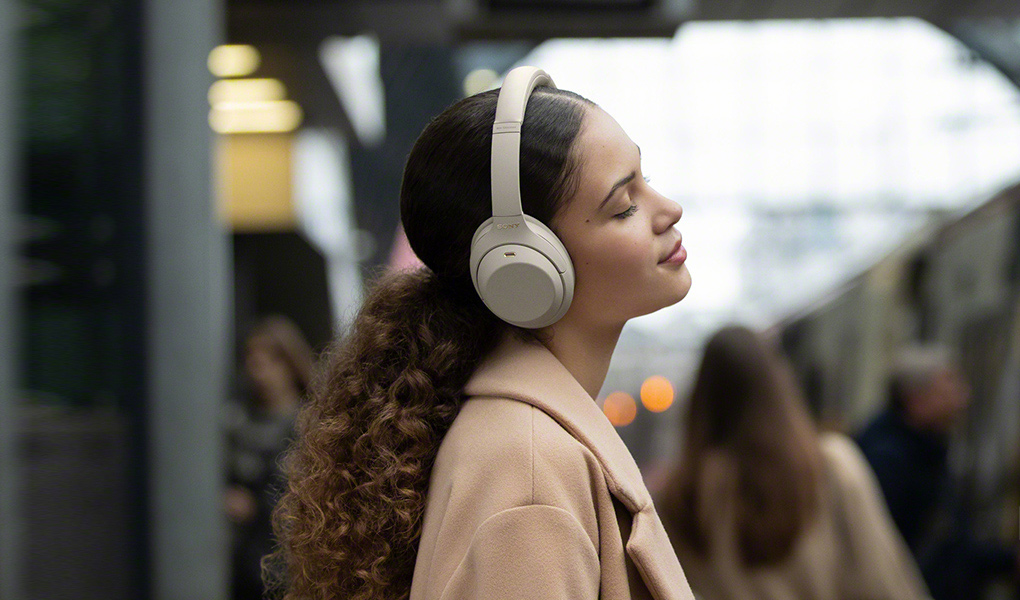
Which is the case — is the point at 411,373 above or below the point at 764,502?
above

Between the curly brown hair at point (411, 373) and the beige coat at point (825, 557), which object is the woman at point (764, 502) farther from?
the curly brown hair at point (411, 373)

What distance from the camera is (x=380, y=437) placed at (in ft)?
5.27

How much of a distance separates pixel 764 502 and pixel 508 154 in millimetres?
2527

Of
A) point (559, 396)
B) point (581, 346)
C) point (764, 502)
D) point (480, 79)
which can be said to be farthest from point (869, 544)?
point (480, 79)

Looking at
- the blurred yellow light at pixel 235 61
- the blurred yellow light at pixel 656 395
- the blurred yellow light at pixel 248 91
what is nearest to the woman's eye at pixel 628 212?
the blurred yellow light at pixel 235 61

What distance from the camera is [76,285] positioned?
14.6ft

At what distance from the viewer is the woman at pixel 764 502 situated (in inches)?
149

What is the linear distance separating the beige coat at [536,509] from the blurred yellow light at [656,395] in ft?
103

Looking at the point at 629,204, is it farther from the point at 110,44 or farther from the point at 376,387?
the point at 110,44

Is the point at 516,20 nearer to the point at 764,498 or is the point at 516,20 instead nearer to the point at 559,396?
the point at 764,498

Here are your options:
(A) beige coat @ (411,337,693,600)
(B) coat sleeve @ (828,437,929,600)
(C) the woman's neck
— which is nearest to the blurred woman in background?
(B) coat sleeve @ (828,437,929,600)

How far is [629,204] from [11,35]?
280 cm

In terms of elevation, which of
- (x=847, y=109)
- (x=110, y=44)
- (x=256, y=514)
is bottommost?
(x=847, y=109)

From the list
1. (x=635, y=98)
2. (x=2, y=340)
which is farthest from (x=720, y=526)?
(x=635, y=98)
